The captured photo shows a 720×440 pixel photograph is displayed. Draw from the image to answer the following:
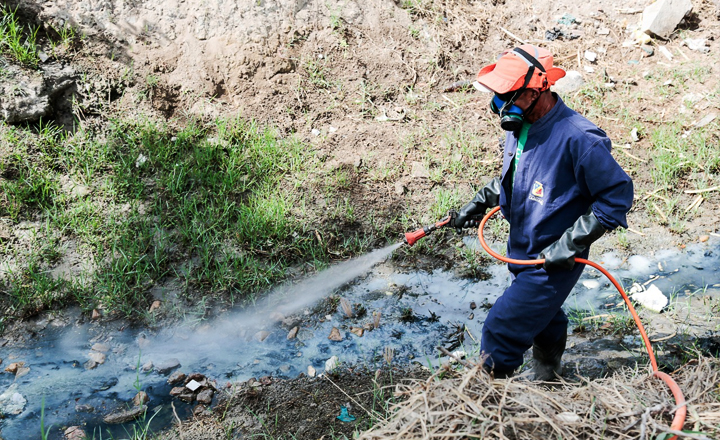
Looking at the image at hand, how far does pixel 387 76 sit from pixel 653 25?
2.86 m

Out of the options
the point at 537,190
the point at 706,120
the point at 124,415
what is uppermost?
the point at 537,190

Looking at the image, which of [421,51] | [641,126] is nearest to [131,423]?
[421,51]

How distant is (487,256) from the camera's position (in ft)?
14.1

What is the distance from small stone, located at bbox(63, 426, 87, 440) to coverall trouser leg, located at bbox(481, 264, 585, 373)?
2.12 m

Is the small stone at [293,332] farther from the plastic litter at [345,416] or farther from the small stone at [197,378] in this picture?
the plastic litter at [345,416]

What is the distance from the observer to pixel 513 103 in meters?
2.52

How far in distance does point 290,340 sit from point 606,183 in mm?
2175

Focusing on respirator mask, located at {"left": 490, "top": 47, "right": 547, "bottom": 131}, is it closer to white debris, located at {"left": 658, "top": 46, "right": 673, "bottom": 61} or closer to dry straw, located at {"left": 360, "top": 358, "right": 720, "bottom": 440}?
dry straw, located at {"left": 360, "top": 358, "right": 720, "bottom": 440}

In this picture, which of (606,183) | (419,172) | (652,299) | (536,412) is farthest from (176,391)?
(652,299)

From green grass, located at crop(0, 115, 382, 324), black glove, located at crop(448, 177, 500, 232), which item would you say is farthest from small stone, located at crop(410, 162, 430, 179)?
black glove, located at crop(448, 177, 500, 232)

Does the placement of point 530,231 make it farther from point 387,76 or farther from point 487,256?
point 387,76

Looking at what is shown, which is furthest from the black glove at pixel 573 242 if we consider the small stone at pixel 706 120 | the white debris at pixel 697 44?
the white debris at pixel 697 44

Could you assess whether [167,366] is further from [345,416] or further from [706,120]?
[706,120]

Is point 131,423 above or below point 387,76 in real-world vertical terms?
below
